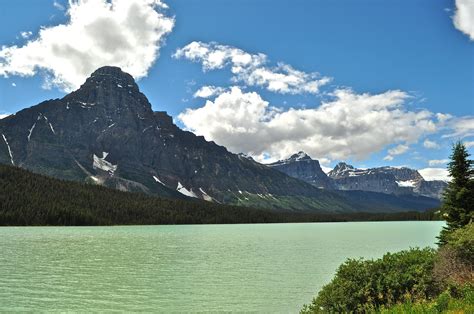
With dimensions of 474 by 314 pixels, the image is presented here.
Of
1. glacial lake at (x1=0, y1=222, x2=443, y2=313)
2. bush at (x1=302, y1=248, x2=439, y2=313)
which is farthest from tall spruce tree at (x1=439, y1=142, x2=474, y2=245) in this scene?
bush at (x1=302, y1=248, x2=439, y2=313)

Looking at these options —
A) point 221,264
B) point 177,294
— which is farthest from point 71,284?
point 221,264

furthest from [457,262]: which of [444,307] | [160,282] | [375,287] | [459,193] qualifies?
Result: [160,282]

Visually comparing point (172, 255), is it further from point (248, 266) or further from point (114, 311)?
point (114, 311)

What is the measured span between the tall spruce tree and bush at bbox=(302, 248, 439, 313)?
75.0ft

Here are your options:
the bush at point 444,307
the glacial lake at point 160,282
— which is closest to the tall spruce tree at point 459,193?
the glacial lake at point 160,282

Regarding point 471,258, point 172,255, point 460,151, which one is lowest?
point 172,255

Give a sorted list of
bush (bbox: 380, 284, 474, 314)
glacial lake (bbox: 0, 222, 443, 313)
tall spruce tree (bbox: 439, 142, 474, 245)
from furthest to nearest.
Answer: tall spruce tree (bbox: 439, 142, 474, 245)
glacial lake (bbox: 0, 222, 443, 313)
bush (bbox: 380, 284, 474, 314)

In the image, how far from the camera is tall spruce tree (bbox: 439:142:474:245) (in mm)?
47250

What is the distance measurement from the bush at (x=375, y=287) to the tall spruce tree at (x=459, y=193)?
2285cm

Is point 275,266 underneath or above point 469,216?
underneath

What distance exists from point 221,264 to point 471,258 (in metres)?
38.8

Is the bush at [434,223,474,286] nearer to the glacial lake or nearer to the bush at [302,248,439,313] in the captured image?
the bush at [302,248,439,313]

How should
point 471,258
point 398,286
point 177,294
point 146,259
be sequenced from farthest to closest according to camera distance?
point 146,259 → point 177,294 → point 471,258 → point 398,286

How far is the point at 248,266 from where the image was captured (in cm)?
5922
